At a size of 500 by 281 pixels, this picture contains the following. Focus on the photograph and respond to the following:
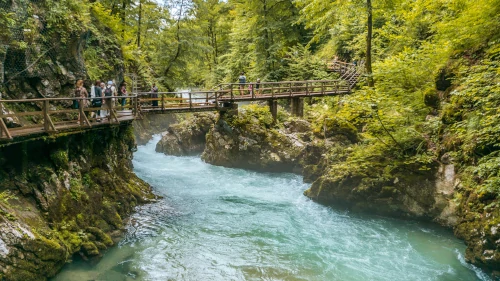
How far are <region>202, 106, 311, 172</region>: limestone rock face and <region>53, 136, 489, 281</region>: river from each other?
4.07 m

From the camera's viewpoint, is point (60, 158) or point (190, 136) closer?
point (60, 158)

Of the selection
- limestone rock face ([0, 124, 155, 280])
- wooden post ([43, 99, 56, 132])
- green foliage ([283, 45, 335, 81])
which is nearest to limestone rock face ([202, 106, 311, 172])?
green foliage ([283, 45, 335, 81])

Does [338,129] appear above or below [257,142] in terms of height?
above

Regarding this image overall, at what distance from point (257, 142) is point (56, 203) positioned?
38.4 feet

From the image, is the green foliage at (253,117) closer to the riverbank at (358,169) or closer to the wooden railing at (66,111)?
the riverbank at (358,169)

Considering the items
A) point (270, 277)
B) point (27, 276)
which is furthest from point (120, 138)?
point (270, 277)

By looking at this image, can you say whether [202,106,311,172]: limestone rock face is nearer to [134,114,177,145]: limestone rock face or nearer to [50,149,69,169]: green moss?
[134,114,177,145]: limestone rock face

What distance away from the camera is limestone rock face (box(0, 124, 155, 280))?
719 cm

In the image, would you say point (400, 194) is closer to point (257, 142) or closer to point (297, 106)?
point (257, 142)

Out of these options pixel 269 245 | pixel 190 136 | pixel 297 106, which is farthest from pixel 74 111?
pixel 297 106

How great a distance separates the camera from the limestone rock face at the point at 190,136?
2366cm

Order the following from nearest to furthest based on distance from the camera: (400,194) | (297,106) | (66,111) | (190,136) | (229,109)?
(66,111) → (400,194) → (229,109) → (297,106) → (190,136)

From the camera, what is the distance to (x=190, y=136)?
23859 mm

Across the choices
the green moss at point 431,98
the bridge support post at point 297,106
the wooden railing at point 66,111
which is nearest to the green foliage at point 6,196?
the wooden railing at point 66,111
